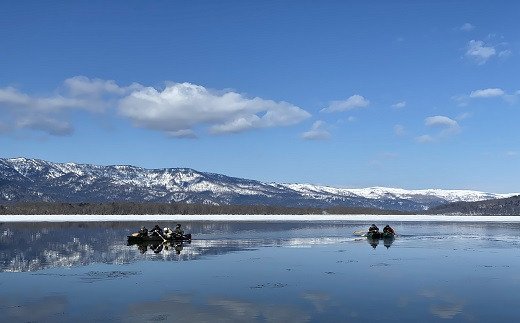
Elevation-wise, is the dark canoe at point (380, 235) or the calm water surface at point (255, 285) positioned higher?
the dark canoe at point (380, 235)

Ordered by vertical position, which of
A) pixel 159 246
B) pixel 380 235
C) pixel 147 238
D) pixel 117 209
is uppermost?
pixel 117 209

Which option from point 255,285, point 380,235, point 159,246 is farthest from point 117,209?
point 255,285

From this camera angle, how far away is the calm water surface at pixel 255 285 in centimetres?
1758

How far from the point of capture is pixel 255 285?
2342 centimetres

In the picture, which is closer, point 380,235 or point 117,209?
point 380,235

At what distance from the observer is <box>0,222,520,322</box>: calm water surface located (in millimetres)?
17578

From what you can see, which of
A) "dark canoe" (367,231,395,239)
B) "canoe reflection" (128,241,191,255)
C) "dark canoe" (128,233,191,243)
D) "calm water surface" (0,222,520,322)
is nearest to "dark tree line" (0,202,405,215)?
"dark canoe" (128,233,191,243)

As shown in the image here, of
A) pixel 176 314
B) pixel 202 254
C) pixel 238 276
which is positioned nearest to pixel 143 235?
pixel 202 254

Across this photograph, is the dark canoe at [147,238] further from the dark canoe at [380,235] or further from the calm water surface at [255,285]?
the dark canoe at [380,235]

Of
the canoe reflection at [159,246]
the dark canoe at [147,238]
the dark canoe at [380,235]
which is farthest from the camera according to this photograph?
the dark canoe at [380,235]

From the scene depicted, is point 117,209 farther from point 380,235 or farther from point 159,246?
point 159,246

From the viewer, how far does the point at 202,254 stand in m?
36.3

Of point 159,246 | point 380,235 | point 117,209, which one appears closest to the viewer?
point 159,246

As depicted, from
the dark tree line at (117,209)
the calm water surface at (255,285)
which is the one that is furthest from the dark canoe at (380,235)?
the dark tree line at (117,209)
